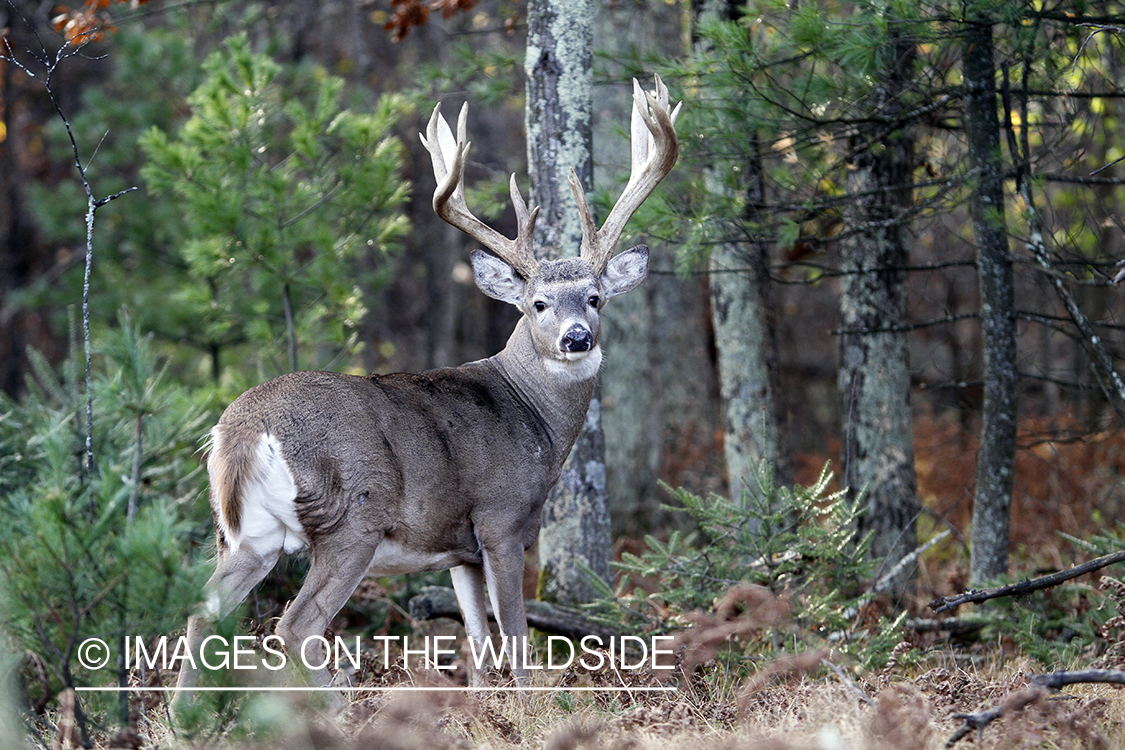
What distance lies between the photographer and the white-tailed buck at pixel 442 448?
171 inches

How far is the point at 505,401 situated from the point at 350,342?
91.7 inches

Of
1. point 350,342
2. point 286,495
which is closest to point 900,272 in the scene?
point 350,342

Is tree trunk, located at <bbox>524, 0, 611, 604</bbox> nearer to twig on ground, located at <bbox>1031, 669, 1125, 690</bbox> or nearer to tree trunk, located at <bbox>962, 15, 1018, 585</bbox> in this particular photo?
tree trunk, located at <bbox>962, 15, 1018, 585</bbox>

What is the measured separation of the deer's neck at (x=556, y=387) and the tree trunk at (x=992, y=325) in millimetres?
2297

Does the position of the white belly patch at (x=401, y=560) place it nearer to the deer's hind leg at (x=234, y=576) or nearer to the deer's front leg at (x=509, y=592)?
the deer's front leg at (x=509, y=592)

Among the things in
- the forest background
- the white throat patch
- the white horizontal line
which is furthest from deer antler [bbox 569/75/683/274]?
the white horizontal line

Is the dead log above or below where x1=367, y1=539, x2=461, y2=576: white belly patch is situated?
below

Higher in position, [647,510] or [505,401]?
[505,401]

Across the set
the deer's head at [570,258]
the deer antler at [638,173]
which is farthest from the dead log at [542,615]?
the deer antler at [638,173]

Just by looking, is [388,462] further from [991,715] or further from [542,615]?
[991,715]

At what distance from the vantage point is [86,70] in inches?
572

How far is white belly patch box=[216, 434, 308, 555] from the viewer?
4289 millimetres

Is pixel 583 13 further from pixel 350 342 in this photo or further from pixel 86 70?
pixel 86 70

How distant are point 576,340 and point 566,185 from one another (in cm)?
117
